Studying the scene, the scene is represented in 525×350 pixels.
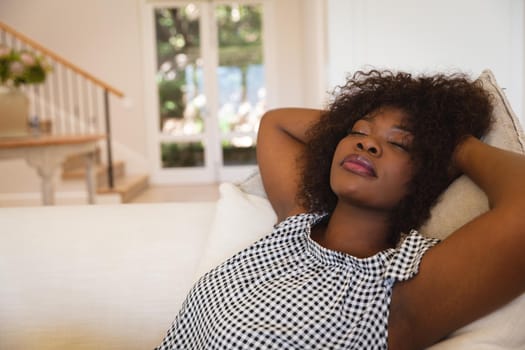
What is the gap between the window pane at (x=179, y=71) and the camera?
22.5 ft

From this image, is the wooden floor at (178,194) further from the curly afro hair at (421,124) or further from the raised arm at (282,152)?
the curly afro hair at (421,124)

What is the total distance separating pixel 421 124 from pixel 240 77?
6.19 meters

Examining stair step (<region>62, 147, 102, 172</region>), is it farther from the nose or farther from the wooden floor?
the nose

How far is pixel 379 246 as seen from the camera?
104 cm

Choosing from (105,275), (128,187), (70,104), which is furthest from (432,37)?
(70,104)

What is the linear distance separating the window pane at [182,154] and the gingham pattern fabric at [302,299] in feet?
20.1

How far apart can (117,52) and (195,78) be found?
3.47 ft

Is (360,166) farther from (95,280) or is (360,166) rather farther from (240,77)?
(240,77)

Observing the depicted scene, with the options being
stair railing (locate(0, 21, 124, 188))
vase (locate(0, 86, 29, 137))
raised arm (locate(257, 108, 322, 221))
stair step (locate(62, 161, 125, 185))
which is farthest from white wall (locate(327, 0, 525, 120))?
stair railing (locate(0, 21, 124, 188))

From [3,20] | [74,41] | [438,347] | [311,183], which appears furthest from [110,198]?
[438,347]

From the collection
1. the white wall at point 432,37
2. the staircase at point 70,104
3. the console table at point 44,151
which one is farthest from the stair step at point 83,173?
the white wall at point 432,37

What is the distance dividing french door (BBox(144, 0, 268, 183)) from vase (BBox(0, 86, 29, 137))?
3589mm

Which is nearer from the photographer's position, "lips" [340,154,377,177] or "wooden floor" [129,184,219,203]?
"lips" [340,154,377,177]

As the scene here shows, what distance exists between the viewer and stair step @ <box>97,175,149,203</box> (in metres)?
5.43
